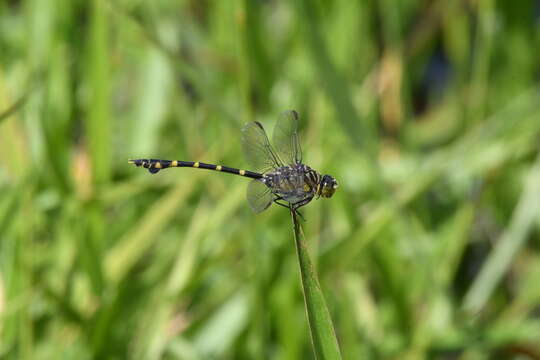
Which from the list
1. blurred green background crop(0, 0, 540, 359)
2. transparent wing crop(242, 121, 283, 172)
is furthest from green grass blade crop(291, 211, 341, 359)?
blurred green background crop(0, 0, 540, 359)

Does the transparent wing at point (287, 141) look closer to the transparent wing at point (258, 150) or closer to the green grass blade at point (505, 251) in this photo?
the transparent wing at point (258, 150)

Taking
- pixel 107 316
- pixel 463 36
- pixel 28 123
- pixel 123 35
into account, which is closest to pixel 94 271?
pixel 107 316

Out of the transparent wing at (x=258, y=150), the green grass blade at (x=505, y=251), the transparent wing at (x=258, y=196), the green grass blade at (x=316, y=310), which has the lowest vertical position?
the green grass blade at (x=316, y=310)

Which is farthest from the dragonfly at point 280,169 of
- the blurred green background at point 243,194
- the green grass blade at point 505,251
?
the green grass blade at point 505,251

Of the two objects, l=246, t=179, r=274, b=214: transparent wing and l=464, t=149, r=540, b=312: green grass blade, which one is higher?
l=464, t=149, r=540, b=312: green grass blade

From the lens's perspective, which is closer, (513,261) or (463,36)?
(513,261)

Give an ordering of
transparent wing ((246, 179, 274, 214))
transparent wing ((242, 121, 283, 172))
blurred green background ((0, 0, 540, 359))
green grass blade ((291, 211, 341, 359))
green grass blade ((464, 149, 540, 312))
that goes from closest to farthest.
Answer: green grass blade ((291, 211, 341, 359)), transparent wing ((246, 179, 274, 214)), transparent wing ((242, 121, 283, 172)), blurred green background ((0, 0, 540, 359)), green grass blade ((464, 149, 540, 312))

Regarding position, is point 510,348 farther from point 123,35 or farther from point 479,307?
point 123,35

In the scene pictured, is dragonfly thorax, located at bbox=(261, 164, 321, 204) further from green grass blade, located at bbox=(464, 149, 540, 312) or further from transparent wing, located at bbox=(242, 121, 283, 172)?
green grass blade, located at bbox=(464, 149, 540, 312)
